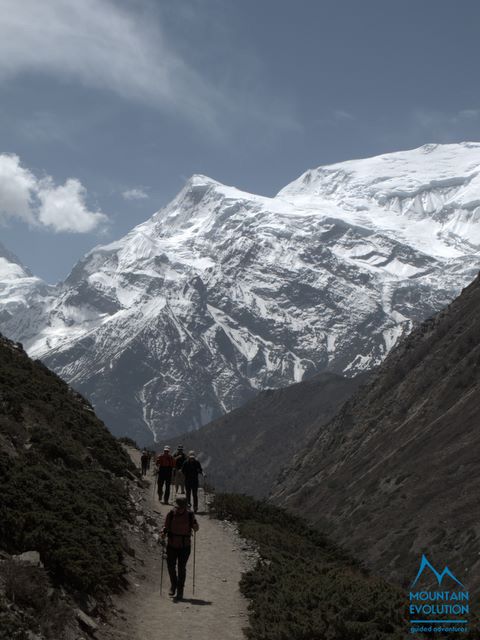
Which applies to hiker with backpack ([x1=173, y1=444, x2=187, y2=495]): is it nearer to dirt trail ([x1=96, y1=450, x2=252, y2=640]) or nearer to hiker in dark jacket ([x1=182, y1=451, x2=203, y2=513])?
hiker in dark jacket ([x1=182, y1=451, x2=203, y2=513])

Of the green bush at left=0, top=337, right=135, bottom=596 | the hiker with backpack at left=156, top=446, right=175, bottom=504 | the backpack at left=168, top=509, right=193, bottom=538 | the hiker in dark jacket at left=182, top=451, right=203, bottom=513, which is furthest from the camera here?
the hiker with backpack at left=156, top=446, right=175, bottom=504

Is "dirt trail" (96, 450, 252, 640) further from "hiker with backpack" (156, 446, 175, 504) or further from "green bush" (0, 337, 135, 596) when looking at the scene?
"hiker with backpack" (156, 446, 175, 504)

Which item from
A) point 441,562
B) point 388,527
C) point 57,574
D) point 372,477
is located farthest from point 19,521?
point 372,477

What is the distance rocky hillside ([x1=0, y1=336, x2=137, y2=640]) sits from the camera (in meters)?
14.4

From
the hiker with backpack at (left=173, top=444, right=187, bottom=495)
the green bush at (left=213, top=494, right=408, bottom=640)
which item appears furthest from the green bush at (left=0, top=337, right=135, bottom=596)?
the green bush at (left=213, top=494, right=408, bottom=640)

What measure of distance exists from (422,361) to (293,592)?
10692 centimetres

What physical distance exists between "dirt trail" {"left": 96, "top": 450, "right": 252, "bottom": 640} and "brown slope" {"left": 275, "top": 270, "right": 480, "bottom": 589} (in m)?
20.6

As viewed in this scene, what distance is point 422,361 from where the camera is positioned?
122 meters

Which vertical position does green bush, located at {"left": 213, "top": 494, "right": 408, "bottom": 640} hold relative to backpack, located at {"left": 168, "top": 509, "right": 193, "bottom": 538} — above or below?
below

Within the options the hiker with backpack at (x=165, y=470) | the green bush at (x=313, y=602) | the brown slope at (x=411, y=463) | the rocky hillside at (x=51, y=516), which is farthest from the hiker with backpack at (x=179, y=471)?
the brown slope at (x=411, y=463)

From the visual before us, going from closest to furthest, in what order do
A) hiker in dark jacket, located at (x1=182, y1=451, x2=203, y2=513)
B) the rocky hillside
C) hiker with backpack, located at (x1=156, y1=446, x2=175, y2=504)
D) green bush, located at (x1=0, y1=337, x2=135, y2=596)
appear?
the rocky hillside < green bush, located at (x1=0, y1=337, x2=135, y2=596) < hiker in dark jacket, located at (x1=182, y1=451, x2=203, y2=513) < hiker with backpack, located at (x1=156, y1=446, x2=175, y2=504)

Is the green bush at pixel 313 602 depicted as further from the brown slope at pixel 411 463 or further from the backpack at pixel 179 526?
the brown slope at pixel 411 463

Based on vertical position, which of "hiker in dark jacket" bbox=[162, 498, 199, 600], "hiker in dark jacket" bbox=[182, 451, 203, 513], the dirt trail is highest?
"hiker in dark jacket" bbox=[182, 451, 203, 513]

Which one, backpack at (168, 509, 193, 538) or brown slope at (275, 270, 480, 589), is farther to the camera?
brown slope at (275, 270, 480, 589)
